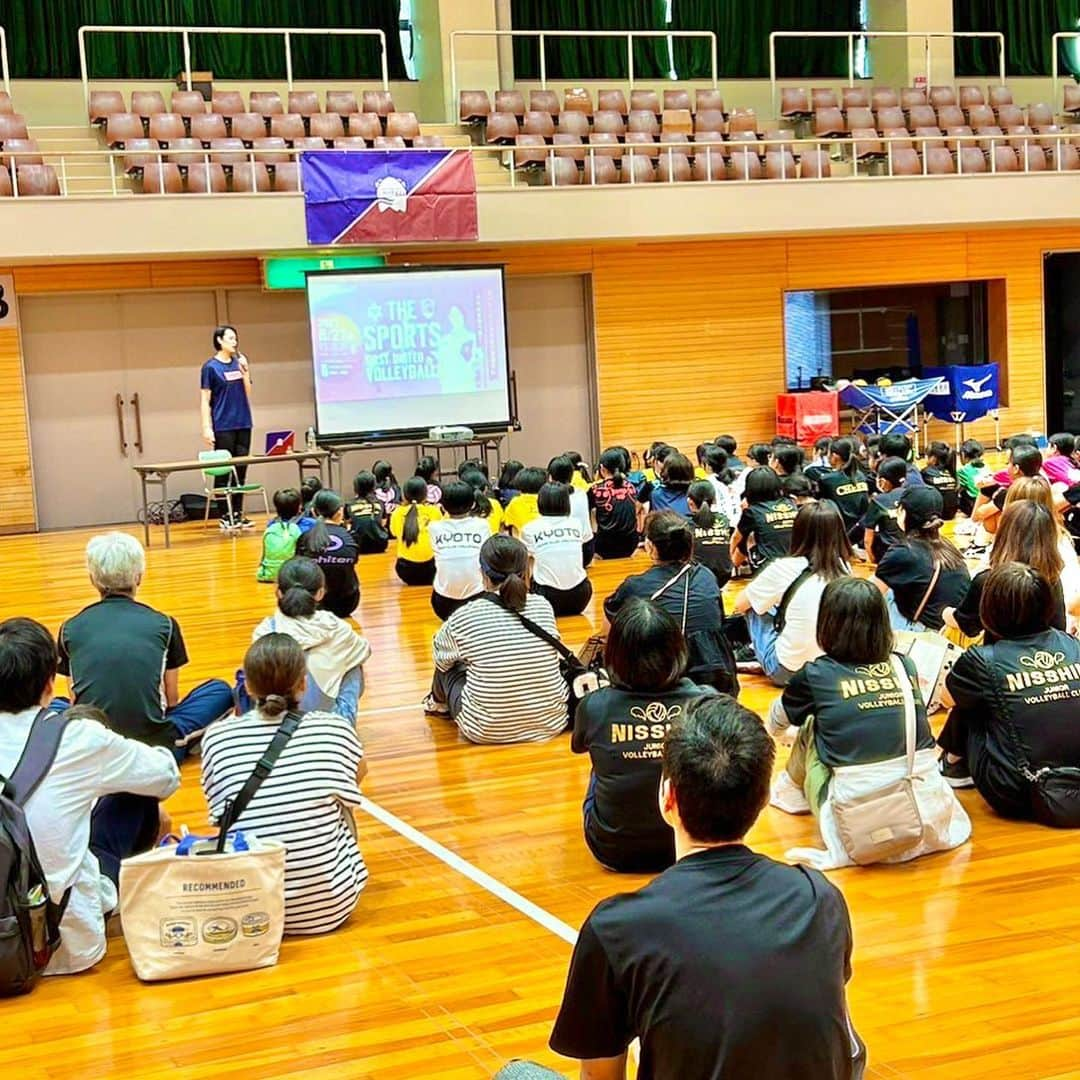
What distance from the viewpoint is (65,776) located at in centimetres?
391

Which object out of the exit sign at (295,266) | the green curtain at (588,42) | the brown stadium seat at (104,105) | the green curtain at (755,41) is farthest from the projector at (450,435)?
the green curtain at (755,41)

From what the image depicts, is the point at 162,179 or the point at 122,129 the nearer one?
the point at 162,179

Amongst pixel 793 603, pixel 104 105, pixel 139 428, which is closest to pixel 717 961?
pixel 793 603

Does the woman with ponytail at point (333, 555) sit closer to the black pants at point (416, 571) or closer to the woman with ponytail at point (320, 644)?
the black pants at point (416, 571)

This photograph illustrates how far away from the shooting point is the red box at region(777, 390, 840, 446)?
57.1 feet

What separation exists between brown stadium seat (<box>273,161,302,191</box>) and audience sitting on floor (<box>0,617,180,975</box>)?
1164 cm

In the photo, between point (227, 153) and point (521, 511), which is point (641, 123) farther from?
point (521, 511)

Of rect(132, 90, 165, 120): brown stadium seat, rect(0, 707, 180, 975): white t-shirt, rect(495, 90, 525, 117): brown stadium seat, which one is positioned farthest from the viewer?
rect(495, 90, 525, 117): brown stadium seat

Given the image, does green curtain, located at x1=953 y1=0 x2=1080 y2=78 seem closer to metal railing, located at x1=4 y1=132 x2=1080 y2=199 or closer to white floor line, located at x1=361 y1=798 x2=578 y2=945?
metal railing, located at x1=4 y1=132 x2=1080 y2=199

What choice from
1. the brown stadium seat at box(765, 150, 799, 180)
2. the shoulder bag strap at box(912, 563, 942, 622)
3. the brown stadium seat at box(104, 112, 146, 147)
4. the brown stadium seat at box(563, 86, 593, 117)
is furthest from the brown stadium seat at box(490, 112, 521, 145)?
the shoulder bag strap at box(912, 563, 942, 622)

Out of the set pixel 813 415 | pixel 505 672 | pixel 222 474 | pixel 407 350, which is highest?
pixel 407 350

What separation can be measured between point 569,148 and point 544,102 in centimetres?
126

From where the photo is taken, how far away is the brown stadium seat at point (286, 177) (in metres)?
15.0

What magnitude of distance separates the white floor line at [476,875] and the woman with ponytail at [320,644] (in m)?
0.57
